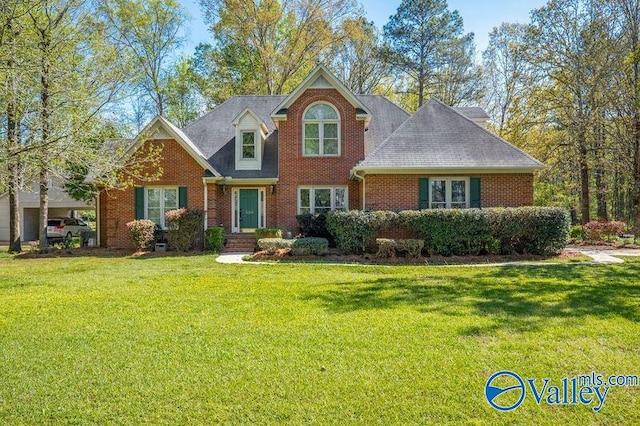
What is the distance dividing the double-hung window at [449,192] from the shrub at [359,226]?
100 inches

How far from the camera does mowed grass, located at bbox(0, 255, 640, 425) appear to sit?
345 centimetres

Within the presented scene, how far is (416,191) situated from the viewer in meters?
15.3

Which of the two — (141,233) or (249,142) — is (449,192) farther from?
(141,233)

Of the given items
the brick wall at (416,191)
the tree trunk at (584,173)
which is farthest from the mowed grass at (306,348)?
the tree trunk at (584,173)

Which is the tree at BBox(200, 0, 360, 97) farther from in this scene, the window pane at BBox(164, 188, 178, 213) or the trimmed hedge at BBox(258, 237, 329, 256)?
the trimmed hedge at BBox(258, 237, 329, 256)

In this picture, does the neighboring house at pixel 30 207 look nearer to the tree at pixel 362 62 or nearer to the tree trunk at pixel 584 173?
the tree at pixel 362 62

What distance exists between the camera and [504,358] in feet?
14.6

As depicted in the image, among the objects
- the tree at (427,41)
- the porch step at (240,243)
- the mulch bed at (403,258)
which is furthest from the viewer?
the tree at (427,41)

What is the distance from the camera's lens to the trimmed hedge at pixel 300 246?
539 inches

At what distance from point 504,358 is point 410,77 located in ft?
103

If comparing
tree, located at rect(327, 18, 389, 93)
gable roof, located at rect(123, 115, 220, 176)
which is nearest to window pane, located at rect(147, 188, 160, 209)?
gable roof, located at rect(123, 115, 220, 176)

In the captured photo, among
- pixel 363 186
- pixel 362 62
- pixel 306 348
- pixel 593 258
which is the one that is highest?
pixel 362 62

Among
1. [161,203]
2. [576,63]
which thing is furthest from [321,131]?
[576,63]

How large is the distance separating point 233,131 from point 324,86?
17.4ft
